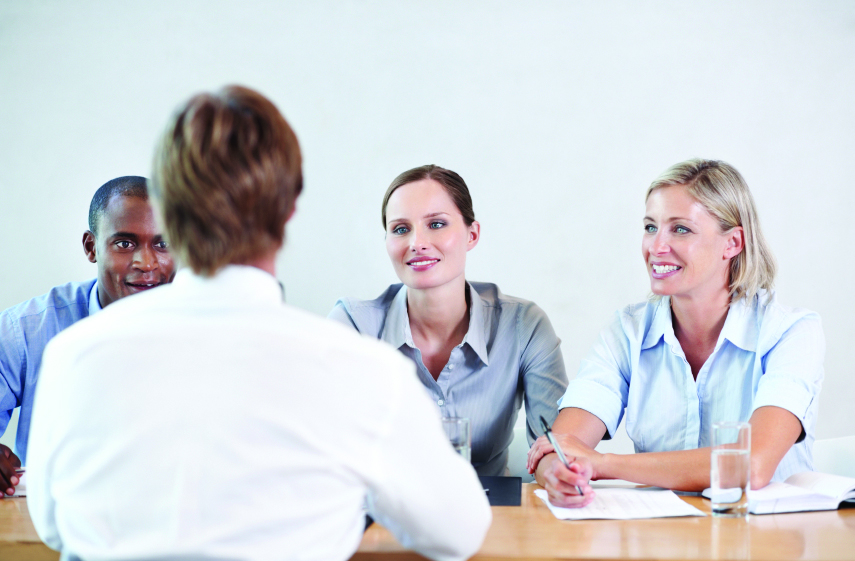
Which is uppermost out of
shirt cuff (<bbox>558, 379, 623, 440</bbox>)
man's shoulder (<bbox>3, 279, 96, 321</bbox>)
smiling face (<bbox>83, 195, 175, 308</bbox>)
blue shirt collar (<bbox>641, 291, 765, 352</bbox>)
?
smiling face (<bbox>83, 195, 175, 308</bbox>)

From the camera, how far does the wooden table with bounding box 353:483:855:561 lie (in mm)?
1113

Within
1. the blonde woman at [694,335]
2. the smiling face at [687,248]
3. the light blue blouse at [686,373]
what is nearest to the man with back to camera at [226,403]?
the blonde woman at [694,335]

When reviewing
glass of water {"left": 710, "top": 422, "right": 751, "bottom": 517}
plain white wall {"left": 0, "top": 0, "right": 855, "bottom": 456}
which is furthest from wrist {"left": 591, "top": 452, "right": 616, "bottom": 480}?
plain white wall {"left": 0, "top": 0, "right": 855, "bottom": 456}

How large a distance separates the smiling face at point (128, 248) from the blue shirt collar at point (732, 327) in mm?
1420

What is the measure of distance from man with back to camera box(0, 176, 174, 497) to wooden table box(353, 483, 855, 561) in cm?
121

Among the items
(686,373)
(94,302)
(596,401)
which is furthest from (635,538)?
(94,302)

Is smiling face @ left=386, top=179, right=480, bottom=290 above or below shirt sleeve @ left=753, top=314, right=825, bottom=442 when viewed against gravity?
above

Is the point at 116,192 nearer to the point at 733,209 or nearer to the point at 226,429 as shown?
the point at 226,429

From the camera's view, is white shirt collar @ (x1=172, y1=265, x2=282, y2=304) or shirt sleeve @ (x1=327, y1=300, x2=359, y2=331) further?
shirt sleeve @ (x1=327, y1=300, x2=359, y2=331)

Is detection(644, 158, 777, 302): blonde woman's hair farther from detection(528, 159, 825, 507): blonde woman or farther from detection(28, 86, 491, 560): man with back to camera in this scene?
detection(28, 86, 491, 560): man with back to camera

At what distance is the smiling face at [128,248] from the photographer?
2.06m

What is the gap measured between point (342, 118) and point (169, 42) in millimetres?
886

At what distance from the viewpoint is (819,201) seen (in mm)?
3186

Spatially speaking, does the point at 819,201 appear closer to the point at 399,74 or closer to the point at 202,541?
the point at 399,74
